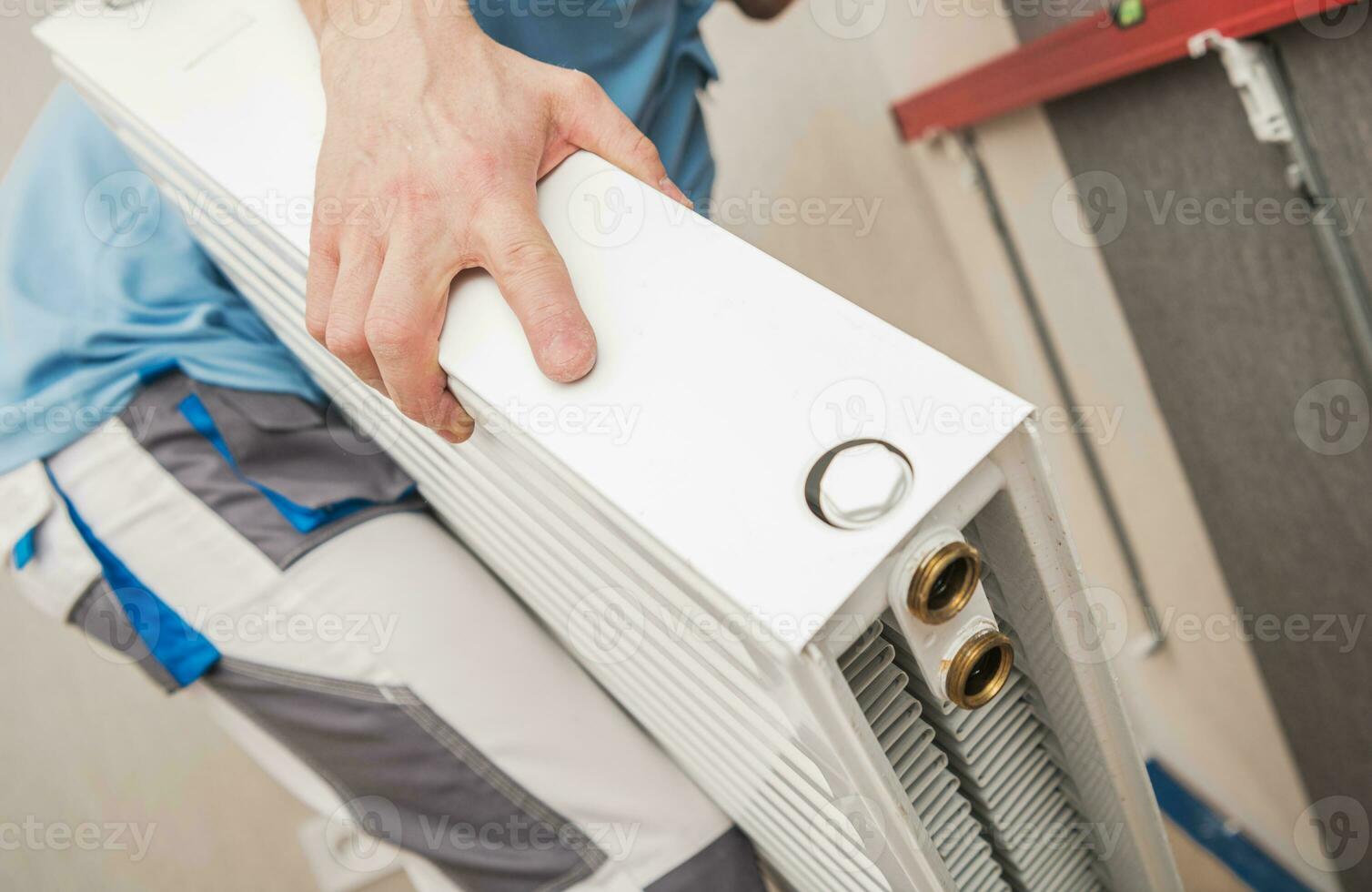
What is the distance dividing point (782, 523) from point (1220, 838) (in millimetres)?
1318

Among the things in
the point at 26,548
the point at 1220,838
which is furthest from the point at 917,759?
the point at 1220,838

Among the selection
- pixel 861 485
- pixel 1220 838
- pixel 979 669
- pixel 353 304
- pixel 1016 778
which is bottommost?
pixel 1220 838

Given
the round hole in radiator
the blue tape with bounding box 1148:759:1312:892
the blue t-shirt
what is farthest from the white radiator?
the blue tape with bounding box 1148:759:1312:892

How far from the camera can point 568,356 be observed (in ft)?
1.36

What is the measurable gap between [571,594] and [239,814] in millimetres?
853

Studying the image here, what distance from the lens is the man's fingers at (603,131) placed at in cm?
50

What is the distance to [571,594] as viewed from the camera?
556 mm

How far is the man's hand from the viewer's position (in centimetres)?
44

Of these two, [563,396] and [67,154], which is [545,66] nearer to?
[563,396]

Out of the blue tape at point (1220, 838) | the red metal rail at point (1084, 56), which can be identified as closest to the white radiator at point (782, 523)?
the red metal rail at point (1084, 56)

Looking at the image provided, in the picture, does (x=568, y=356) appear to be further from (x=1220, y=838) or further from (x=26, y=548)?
(x=1220, y=838)

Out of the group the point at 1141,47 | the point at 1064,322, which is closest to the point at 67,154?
the point at 1141,47

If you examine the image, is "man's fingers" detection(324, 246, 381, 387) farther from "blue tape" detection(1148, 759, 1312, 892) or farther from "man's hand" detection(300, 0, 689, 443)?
"blue tape" detection(1148, 759, 1312, 892)

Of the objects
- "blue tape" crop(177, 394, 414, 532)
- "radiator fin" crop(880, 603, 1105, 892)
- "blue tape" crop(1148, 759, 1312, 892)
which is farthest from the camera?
"blue tape" crop(1148, 759, 1312, 892)
